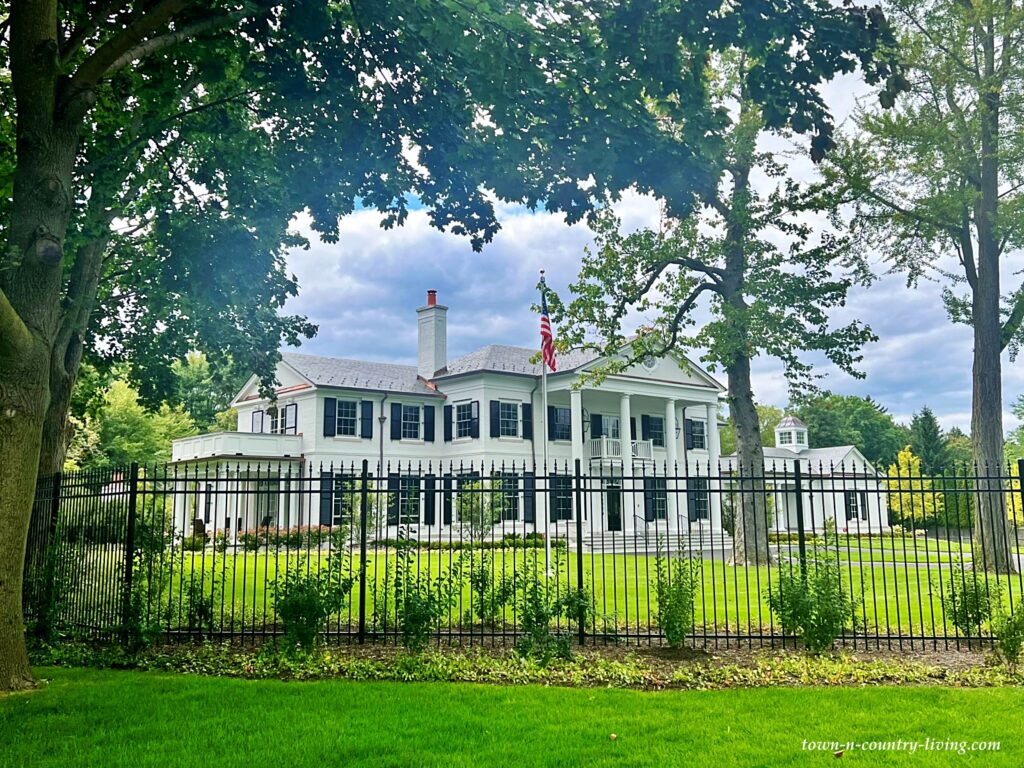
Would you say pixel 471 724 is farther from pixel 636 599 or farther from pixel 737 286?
pixel 737 286

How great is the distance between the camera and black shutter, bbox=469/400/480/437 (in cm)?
3181

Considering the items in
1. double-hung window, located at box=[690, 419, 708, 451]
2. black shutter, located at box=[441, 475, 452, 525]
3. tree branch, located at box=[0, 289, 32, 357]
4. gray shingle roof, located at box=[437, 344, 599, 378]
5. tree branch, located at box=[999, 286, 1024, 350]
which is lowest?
black shutter, located at box=[441, 475, 452, 525]

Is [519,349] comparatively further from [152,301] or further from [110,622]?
[110,622]

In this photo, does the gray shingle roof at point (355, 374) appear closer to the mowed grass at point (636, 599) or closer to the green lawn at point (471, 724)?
the mowed grass at point (636, 599)

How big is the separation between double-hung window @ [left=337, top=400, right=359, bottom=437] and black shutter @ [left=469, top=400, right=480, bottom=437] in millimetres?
4714

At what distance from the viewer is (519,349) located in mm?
36438

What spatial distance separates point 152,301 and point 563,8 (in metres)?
9.61

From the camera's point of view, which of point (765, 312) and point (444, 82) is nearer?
point (444, 82)

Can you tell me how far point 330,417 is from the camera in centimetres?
3058

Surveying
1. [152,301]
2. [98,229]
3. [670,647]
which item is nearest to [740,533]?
[670,647]

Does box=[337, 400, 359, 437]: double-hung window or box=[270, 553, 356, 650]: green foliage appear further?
box=[337, 400, 359, 437]: double-hung window

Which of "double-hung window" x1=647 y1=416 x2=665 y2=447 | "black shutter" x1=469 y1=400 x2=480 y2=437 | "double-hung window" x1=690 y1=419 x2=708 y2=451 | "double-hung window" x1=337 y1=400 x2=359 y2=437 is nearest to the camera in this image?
"double-hung window" x1=337 y1=400 x2=359 y2=437

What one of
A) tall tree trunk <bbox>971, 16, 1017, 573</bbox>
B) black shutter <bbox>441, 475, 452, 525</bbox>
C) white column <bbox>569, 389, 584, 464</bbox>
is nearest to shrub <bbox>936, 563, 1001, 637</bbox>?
black shutter <bbox>441, 475, 452, 525</bbox>

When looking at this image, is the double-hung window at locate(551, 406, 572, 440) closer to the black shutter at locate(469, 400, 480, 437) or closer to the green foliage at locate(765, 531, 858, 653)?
the black shutter at locate(469, 400, 480, 437)
